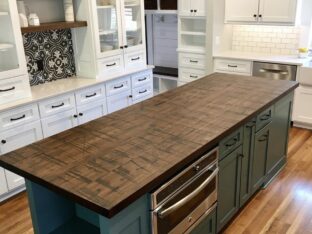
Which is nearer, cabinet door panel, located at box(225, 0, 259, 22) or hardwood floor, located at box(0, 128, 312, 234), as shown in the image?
hardwood floor, located at box(0, 128, 312, 234)

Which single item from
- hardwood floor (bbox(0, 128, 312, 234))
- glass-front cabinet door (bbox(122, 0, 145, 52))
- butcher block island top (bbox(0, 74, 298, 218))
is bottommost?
hardwood floor (bbox(0, 128, 312, 234))

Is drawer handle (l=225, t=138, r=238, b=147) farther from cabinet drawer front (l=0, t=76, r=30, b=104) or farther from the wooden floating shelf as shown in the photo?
the wooden floating shelf

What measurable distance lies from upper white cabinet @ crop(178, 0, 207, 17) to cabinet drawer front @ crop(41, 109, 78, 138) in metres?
2.45

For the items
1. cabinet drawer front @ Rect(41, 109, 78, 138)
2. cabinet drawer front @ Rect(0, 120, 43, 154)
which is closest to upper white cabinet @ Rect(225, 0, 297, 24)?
cabinet drawer front @ Rect(41, 109, 78, 138)

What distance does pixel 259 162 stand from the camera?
Result: 2.90 meters

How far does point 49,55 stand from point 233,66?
2485 mm

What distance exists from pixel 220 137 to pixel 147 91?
264 cm

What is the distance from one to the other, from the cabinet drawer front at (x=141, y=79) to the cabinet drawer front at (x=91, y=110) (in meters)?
0.60

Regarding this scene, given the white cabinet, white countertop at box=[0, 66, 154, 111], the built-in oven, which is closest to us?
the built-in oven

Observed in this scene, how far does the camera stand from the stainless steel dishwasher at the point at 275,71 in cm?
429

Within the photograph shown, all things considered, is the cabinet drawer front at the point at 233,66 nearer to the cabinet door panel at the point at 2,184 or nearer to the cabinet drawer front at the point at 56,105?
the cabinet drawer front at the point at 56,105

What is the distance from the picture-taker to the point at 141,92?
454 centimetres

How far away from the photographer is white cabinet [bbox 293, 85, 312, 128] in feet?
14.0

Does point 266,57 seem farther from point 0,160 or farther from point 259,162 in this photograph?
point 0,160
